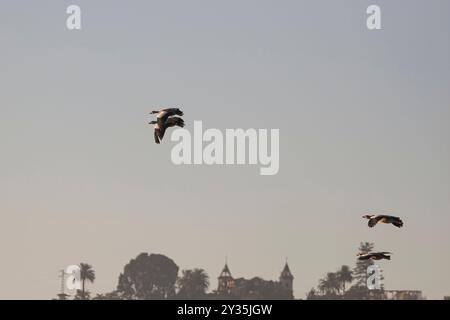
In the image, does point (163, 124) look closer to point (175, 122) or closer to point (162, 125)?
point (162, 125)

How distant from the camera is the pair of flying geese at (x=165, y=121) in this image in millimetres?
144500

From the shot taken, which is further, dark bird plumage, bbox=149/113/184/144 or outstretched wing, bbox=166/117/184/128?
dark bird plumage, bbox=149/113/184/144

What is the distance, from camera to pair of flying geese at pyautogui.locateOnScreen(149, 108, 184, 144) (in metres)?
144

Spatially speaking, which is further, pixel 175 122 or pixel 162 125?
pixel 162 125

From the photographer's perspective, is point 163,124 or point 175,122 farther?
point 163,124

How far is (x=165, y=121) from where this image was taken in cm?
14825

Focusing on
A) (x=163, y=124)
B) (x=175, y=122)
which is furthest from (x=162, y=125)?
(x=175, y=122)

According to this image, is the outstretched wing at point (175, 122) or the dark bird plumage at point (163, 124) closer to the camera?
the outstretched wing at point (175, 122)
